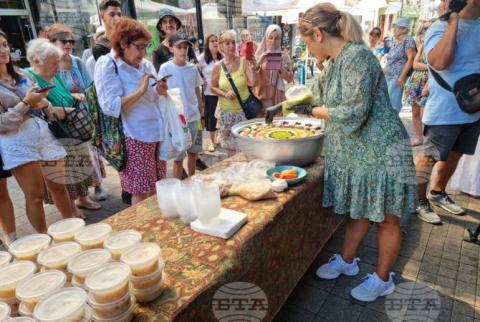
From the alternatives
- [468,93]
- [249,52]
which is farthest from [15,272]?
[249,52]

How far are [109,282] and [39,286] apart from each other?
198 mm

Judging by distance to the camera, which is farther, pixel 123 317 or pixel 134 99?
pixel 134 99

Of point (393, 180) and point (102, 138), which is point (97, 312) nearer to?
point (393, 180)

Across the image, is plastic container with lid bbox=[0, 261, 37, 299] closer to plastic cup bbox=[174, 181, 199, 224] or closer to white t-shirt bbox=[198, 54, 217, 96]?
plastic cup bbox=[174, 181, 199, 224]

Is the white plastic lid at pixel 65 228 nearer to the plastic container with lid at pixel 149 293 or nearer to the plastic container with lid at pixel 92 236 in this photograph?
the plastic container with lid at pixel 92 236

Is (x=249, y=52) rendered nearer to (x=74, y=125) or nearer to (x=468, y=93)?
(x=74, y=125)

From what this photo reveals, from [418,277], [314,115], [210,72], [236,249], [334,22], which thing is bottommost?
[418,277]

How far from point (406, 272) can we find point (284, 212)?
1.34 m

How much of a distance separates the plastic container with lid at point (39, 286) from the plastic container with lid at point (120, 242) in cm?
16

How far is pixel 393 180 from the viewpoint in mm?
1744

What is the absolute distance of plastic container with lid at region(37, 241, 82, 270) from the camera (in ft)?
3.10

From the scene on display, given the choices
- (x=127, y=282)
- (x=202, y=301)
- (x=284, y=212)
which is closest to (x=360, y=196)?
(x=284, y=212)

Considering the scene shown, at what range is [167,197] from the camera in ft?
4.84

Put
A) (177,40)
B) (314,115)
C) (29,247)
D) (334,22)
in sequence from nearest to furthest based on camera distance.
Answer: (29,247) → (334,22) → (314,115) → (177,40)
